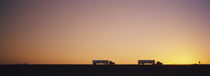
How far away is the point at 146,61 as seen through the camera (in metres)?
79.2
